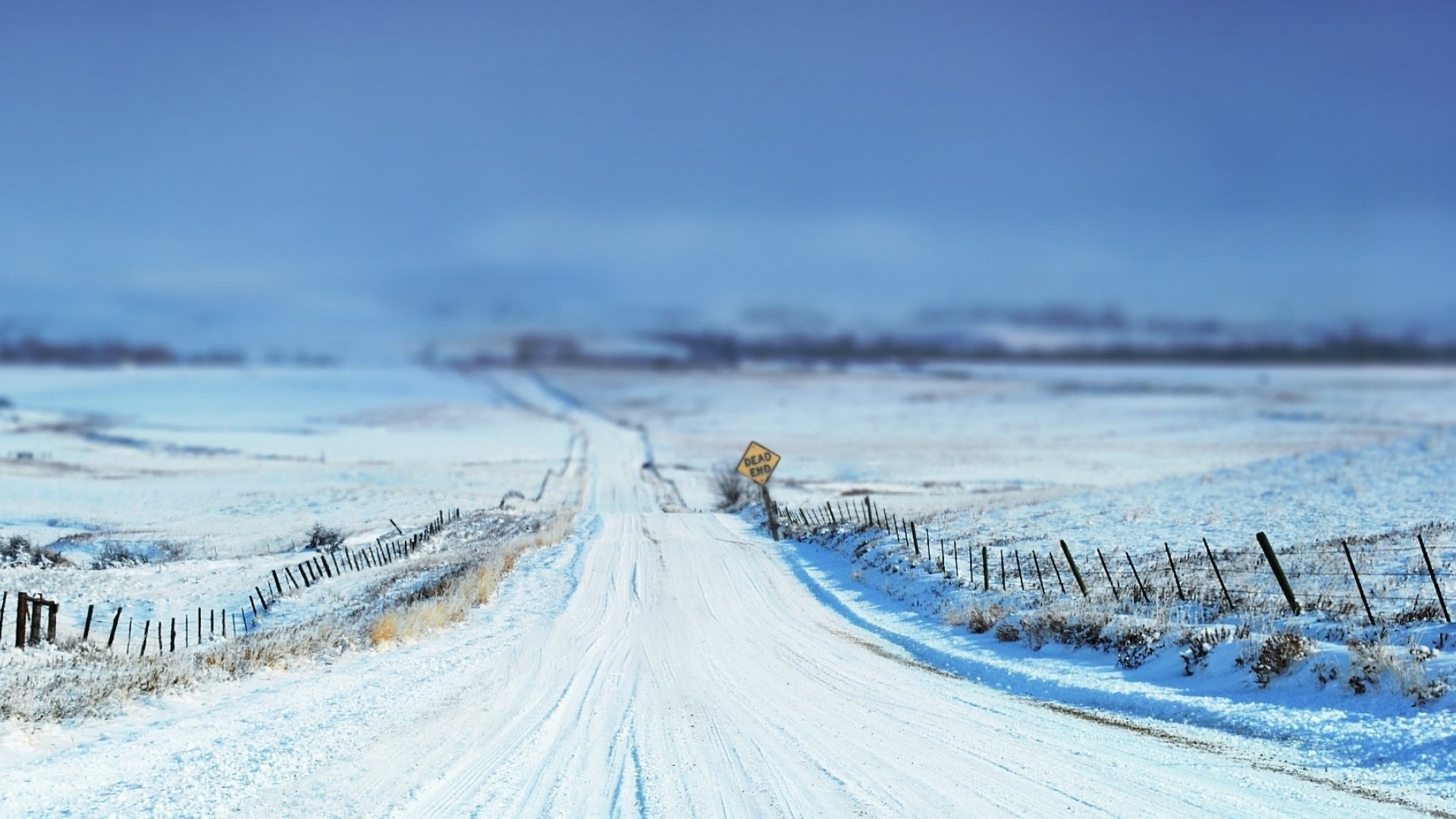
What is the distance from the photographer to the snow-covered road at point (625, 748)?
8211mm

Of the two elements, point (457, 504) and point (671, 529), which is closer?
point (671, 529)

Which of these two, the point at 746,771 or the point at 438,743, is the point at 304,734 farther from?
the point at 746,771

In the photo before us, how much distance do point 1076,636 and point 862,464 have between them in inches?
2059

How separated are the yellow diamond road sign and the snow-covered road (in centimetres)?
1933

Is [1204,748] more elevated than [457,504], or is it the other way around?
[1204,748]

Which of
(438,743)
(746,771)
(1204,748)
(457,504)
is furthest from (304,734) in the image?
(457,504)

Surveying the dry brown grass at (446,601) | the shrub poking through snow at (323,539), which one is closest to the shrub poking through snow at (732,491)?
the shrub poking through snow at (323,539)

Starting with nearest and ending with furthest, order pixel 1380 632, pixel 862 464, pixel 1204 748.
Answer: pixel 1204 748, pixel 1380 632, pixel 862 464

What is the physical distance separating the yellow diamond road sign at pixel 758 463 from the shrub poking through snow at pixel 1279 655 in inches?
945

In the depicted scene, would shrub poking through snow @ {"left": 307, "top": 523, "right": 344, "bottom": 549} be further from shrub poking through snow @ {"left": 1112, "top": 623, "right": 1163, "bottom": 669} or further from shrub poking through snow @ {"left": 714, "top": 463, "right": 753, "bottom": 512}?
shrub poking through snow @ {"left": 1112, "top": 623, "right": 1163, "bottom": 669}

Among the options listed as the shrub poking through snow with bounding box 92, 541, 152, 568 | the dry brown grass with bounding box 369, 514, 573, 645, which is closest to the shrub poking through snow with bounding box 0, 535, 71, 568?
the shrub poking through snow with bounding box 92, 541, 152, 568

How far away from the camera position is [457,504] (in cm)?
4609

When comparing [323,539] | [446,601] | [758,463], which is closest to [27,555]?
[323,539]

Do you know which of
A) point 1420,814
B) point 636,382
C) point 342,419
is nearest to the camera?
point 1420,814
